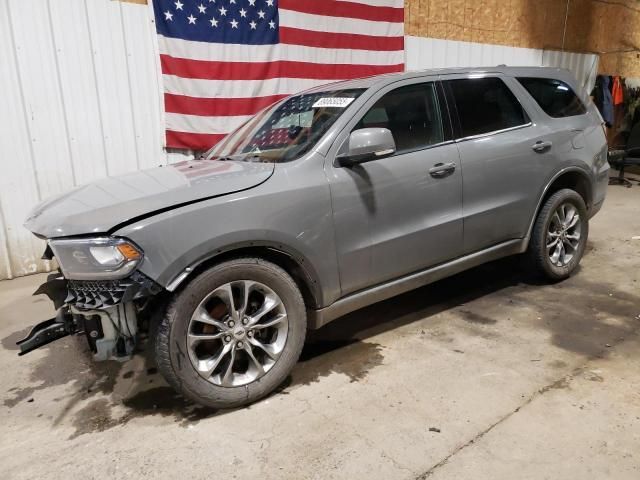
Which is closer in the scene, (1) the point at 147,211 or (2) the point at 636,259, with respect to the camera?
(1) the point at 147,211

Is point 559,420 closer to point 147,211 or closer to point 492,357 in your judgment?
point 492,357

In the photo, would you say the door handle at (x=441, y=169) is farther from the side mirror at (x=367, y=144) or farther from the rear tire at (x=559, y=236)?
the rear tire at (x=559, y=236)

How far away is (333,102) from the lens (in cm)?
318

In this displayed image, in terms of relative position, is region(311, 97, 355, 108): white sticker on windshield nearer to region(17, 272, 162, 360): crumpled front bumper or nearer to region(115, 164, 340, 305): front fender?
region(115, 164, 340, 305): front fender

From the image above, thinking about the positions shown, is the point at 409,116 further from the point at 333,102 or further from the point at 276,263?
the point at 276,263

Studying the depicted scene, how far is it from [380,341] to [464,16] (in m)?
6.94

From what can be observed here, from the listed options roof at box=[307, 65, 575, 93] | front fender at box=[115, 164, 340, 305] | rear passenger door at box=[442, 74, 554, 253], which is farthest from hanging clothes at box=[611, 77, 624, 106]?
front fender at box=[115, 164, 340, 305]

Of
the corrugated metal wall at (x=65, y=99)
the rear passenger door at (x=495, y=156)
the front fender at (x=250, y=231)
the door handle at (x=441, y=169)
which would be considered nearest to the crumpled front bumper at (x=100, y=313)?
the front fender at (x=250, y=231)

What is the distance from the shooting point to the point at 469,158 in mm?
3434

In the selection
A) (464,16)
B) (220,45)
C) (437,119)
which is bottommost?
(437,119)

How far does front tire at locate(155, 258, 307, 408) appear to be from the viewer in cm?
246

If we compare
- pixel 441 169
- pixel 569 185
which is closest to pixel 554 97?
pixel 569 185

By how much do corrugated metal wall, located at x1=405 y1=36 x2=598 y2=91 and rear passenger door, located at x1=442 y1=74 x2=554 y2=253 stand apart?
3.14 metres

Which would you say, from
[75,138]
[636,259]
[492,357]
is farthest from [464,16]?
[492,357]
